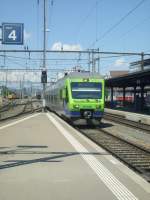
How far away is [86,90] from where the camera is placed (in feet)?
82.4

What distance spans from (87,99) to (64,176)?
16003 millimetres

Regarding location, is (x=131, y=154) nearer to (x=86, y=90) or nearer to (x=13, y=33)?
(x=86, y=90)

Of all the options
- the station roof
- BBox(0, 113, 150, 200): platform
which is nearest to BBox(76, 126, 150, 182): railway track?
BBox(0, 113, 150, 200): platform

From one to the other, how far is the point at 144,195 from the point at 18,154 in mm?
5351

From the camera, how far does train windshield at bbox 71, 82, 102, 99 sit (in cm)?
2497

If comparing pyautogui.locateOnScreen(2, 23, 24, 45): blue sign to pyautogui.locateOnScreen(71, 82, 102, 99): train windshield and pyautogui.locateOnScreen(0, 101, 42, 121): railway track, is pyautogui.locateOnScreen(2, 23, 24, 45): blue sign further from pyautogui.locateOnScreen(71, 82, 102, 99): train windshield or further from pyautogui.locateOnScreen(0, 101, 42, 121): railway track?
pyautogui.locateOnScreen(0, 101, 42, 121): railway track

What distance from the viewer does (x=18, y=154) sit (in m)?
12.1

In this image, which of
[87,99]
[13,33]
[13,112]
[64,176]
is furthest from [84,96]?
[13,112]

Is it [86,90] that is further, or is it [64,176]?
[86,90]

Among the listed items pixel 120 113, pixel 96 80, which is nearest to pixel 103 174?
pixel 96 80

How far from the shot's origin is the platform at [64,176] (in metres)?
7.43

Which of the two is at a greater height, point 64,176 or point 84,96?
point 84,96

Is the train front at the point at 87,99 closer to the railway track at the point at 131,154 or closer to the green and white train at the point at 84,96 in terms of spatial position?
the green and white train at the point at 84,96

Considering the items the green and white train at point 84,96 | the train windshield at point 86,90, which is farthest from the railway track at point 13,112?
the train windshield at point 86,90
